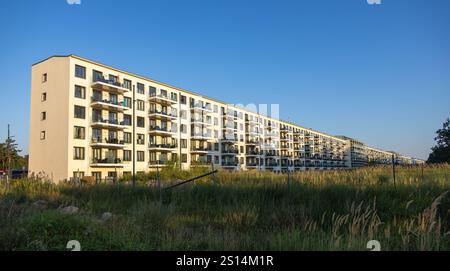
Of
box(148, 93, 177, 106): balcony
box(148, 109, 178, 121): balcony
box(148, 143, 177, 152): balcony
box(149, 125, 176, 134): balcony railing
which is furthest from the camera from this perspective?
box(148, 93, 177, 106): balcony

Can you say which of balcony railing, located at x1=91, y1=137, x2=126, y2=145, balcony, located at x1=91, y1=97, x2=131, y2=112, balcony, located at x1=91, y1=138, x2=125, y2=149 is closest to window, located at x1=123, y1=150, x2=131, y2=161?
balcony, located at x1=91, y1=138, x2=125, y2=149

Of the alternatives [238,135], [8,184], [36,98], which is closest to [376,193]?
[8,184]

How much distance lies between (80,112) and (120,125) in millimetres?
6349

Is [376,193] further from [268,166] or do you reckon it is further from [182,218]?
[268,166]

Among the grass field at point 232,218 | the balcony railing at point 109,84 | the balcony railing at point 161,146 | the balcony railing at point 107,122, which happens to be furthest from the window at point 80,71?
the grass field at point 232,218

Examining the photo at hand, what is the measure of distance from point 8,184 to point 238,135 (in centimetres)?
6970

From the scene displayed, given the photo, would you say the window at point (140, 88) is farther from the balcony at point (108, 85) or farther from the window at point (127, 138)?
the window at point (127, 138)

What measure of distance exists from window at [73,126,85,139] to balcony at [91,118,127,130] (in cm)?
177

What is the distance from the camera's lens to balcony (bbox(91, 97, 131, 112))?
4558 centimetres

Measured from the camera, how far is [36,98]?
4597 centimetres

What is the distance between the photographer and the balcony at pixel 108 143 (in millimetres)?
45125

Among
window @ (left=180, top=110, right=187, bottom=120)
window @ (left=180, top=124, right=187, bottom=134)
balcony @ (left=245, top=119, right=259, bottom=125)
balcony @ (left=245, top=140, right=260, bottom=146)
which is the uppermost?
balcony @ (left=245, top=119, right=259, bottom=125)

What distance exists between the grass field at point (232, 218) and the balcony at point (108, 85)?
3526 centimetres

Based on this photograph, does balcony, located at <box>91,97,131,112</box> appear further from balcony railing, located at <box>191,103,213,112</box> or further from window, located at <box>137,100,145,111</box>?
balcony railing, located at <box>191,103,213,112</box>
